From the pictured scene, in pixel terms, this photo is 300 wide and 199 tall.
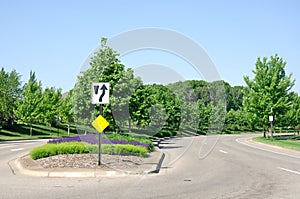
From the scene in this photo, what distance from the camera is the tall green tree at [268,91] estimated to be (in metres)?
45.0

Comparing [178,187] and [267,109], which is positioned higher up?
[267,109]

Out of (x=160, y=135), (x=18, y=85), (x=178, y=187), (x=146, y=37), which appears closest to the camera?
(x=178, y=187)

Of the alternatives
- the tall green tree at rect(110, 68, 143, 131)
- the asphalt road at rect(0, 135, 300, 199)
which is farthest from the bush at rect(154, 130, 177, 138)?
the asphalt road at rect(0, 135, 300, 199)

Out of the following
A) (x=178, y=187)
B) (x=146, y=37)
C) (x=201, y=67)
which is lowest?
(x=178, y=187)

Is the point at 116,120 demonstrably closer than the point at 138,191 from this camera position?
No

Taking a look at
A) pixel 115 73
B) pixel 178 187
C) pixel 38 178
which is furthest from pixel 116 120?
pixel 178 187

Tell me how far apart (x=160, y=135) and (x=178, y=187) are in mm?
42541

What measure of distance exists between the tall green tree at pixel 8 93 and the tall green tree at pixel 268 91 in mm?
31541

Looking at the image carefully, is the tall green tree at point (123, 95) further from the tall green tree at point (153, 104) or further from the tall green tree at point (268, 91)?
the tall green tree at point (268, 91)

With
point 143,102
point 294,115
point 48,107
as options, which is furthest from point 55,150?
point 294,115

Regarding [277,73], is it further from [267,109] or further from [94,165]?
[94,165]

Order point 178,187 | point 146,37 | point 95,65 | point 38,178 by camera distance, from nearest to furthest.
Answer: point 178,187 → point 38,178 → point 146,37 → point 95,65

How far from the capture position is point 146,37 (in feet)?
66.0

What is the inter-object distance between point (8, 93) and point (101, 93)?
4808 cm
